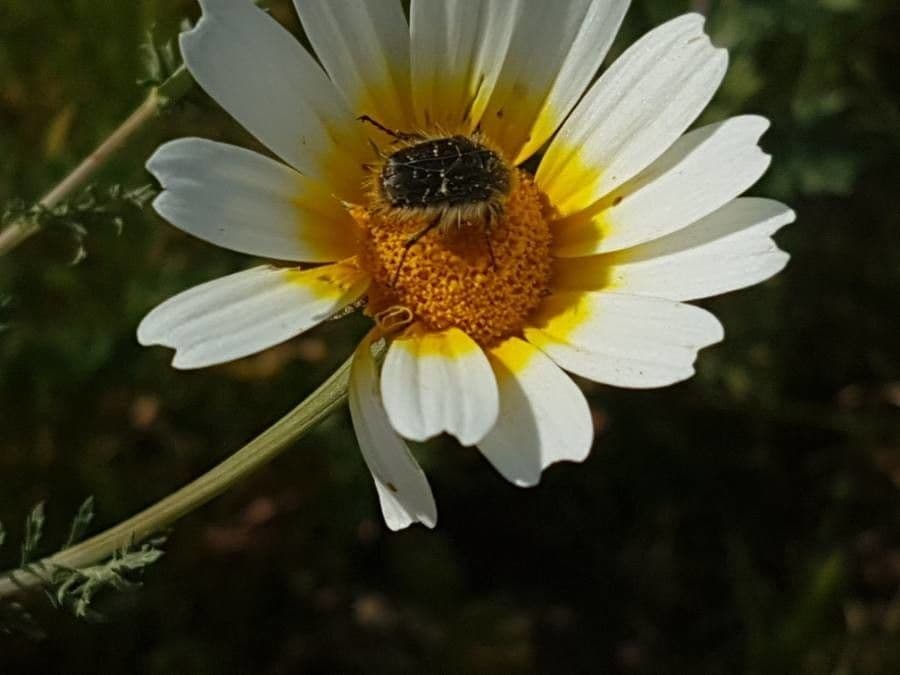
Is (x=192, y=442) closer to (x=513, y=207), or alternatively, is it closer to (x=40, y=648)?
(x=40, y=648)

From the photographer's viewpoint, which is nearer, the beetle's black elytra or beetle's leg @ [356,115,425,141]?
the beetle's black elytra

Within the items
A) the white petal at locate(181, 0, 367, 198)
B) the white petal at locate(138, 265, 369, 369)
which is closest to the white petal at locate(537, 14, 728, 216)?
the white petal at locate(181, 0, 367, 198)

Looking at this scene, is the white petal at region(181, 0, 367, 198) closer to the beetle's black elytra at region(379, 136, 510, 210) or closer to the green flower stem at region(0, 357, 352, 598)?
the beetle's black elytra at region(379, 136, 510, 210)

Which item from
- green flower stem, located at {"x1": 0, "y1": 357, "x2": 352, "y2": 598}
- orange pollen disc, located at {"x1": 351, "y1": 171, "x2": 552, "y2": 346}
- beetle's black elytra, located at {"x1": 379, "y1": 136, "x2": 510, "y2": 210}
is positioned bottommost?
green flower stem, located at {"x1": 0, "y1": 357, "x2": 352, "y2": 598}

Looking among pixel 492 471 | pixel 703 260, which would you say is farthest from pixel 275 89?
pixel 492 471

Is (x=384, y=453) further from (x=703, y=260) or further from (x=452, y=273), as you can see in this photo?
(x=703, y=260)

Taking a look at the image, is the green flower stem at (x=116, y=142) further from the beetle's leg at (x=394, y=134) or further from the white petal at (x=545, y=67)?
the white petal at (x=545, y=67)
